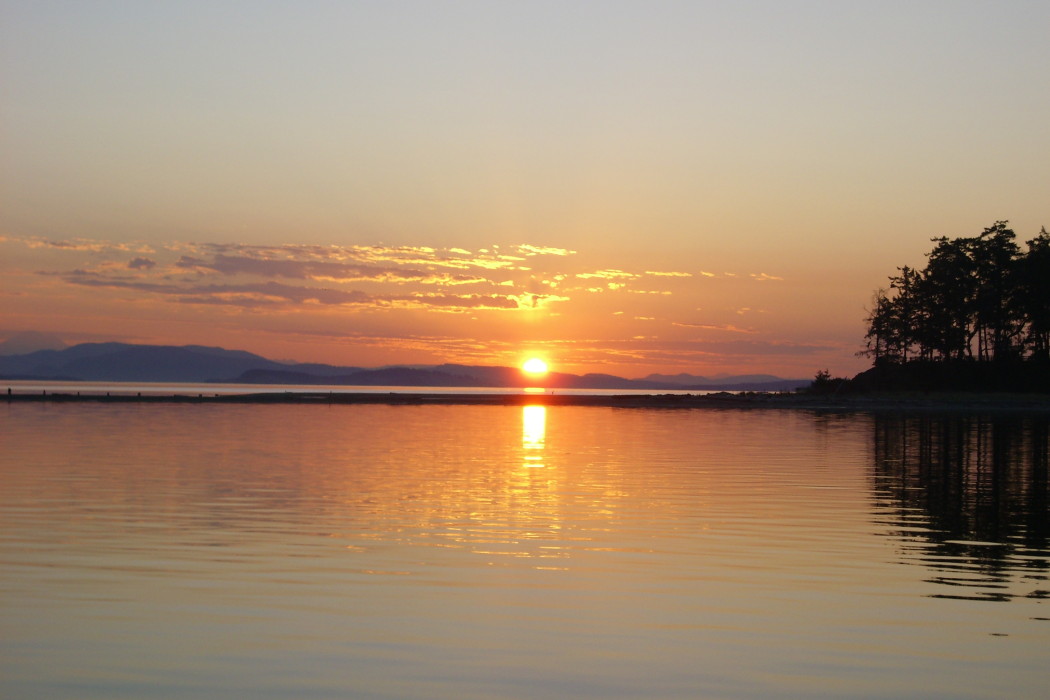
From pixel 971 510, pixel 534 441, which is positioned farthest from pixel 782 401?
pixel 971 510

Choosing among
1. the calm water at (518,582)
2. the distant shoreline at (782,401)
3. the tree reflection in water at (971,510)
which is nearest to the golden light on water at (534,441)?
the calm water at (518,582)

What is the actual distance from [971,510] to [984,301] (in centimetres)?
9960

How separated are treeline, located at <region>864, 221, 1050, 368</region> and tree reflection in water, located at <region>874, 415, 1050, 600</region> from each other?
66.2 metres

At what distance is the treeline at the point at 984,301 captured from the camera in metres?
116

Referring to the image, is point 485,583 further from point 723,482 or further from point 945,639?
point 723,482

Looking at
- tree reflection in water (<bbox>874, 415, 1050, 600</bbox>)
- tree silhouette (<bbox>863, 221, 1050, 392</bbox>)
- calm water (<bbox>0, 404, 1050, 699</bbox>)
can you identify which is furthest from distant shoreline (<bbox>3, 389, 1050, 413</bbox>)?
calm water (<bbox>0, 404, 1050, 699</bbox>)

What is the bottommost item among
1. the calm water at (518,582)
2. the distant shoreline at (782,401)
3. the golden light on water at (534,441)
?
the calm water at (518,582)

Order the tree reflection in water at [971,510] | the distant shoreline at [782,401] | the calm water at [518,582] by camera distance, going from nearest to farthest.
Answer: the calm water at [518,582]
the tree reflection in water at [971,510]
the distant shoreline at [782,401]

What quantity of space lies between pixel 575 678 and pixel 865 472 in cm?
2822

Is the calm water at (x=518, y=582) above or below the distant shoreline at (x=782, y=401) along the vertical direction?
below

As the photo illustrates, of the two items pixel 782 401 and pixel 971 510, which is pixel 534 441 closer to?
pixel 971 510

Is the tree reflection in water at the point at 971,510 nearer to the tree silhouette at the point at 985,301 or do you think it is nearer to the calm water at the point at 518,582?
the calm water at the point at 518,582

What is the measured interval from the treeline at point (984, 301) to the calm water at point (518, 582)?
289 feet

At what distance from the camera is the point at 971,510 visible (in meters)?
26.6
